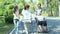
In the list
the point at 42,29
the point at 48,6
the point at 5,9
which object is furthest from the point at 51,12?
the point at 5,9

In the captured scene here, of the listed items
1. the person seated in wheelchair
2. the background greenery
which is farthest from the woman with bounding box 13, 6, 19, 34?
the person seated in wheelchair

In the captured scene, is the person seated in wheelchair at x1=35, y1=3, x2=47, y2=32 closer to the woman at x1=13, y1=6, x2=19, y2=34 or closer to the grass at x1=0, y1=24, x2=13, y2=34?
the woman at x1=13, y1=6, x2=19, y2=34

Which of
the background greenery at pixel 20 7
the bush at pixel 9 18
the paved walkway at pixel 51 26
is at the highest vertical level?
the background greenery at pixel 20 7

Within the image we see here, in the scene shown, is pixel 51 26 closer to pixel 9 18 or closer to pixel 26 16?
pixel 26 16

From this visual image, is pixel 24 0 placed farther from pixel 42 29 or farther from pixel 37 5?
pixel 42 29

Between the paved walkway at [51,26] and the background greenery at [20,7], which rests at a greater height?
the background greenery at [20,7]

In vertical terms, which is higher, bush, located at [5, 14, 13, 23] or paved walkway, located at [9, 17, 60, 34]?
bush, located at [5, 14, 13, 23]

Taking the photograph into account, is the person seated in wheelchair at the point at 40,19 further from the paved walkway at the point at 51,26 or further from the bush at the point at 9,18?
the bush at the point at 9,18

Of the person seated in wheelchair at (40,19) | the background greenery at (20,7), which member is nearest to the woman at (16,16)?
the background greenery at (20,7)

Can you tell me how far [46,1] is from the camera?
2.52m

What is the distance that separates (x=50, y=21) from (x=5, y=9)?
2.12 feet

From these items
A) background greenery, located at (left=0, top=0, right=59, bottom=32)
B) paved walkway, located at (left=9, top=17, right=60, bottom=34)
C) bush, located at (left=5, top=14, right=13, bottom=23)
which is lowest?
paved walkway, located at (left=9, top=17, right=60, bottom=34)

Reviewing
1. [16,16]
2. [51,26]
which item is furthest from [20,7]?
[51,26]

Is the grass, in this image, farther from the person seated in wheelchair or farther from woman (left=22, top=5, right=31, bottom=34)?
the person seated in wheelchair
